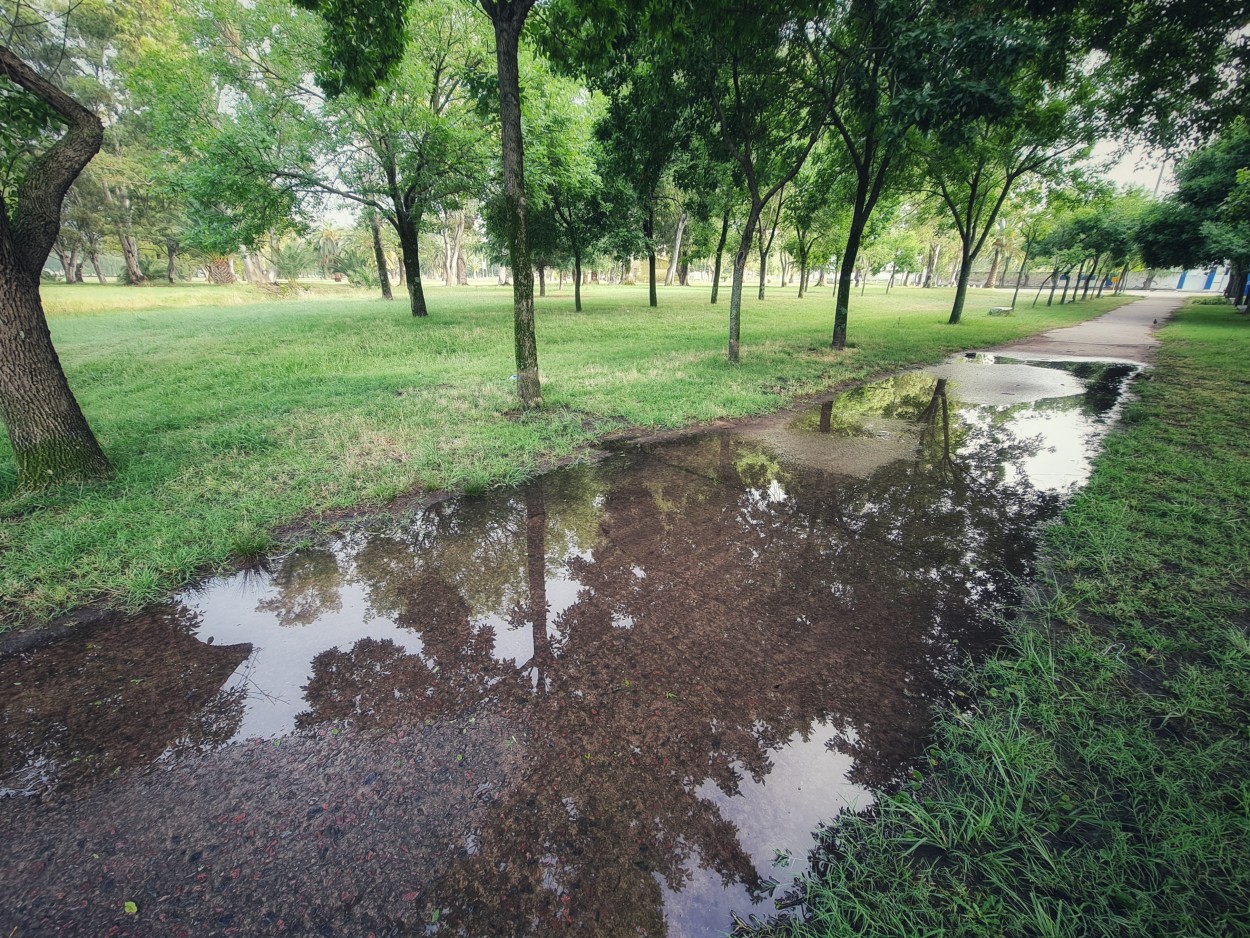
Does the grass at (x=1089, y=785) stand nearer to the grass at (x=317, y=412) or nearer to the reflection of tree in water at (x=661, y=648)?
the reflection of tree in water at (x=661, y=648)

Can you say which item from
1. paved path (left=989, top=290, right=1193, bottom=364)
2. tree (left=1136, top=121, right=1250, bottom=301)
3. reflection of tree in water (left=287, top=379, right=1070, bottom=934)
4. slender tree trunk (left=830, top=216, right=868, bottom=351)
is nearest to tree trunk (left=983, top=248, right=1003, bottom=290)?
tree (left=1136, top=121, right=1250, bottom=301)

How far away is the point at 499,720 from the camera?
2479mm

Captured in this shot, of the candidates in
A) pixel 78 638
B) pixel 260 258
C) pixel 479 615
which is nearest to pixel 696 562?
pixel 479 615

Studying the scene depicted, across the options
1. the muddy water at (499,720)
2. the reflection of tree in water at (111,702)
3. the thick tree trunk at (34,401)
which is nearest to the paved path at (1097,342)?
the muddy water at (499,720)

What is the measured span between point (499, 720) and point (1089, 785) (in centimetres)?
258

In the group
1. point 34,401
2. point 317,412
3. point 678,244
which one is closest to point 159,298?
point 317,412

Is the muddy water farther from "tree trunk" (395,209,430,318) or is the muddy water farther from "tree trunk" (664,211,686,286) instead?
"tree trunk" (664,211,686,286)

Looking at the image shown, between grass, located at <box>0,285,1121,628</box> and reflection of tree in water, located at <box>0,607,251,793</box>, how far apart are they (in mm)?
541

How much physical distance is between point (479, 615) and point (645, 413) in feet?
15.3

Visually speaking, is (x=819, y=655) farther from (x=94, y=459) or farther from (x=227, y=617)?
(x=94, y=459)

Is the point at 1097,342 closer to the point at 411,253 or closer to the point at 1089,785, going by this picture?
the point at 1089,785

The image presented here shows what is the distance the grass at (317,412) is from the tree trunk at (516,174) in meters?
0.72

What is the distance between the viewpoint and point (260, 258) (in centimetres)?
5072

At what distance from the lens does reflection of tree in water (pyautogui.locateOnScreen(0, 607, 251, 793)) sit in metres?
2.27
